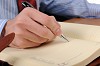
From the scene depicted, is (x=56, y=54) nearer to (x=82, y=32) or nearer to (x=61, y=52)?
(x=61, y=52)

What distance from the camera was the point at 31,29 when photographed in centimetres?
44

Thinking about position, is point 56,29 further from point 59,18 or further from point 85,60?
Result: point 59,18

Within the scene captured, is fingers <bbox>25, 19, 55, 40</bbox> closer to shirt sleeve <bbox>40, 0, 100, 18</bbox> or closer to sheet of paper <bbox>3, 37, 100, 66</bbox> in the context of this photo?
sheet of paper <bbox>3, 37, 100, 66</bbox>

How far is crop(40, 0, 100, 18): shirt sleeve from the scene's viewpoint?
907 mm

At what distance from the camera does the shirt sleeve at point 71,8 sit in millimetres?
907

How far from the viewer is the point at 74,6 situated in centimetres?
95

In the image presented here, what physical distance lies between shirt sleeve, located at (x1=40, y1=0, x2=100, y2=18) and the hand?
1.47 ft

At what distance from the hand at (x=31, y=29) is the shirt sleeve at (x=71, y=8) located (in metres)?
0.45

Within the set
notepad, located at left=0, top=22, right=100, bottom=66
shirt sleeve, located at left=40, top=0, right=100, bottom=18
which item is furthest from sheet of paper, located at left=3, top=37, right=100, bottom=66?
shirt sleeve, located at left=40, top=0, right=100, bottom=18

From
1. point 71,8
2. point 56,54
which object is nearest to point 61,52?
point 56,54

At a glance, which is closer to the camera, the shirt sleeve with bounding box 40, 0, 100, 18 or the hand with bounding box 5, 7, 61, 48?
the hand with bounding box 5, 7, 61, 48

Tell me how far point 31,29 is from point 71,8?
53 centimetres

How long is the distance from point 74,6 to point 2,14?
1.11 ft

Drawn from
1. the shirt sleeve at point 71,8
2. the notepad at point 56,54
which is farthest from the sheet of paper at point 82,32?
the shirt sleeve at point 71,8
